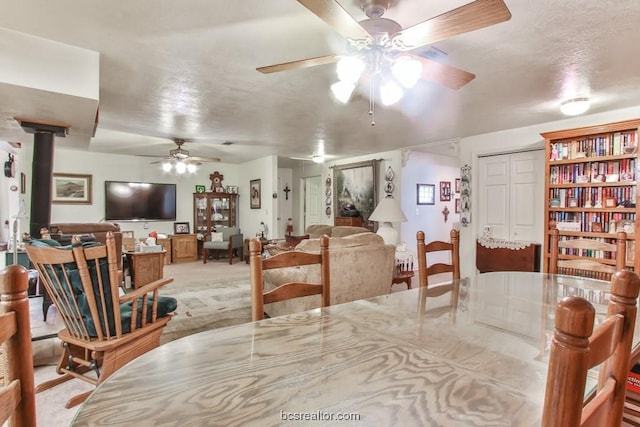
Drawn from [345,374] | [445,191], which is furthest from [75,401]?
[445,191]

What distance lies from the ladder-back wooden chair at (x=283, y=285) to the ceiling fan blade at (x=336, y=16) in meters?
0.94

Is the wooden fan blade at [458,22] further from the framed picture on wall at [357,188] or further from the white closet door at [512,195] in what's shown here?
the framed picture on wall at [357,188]

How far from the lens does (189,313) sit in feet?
11.8

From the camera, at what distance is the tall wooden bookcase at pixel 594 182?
3.38 metres

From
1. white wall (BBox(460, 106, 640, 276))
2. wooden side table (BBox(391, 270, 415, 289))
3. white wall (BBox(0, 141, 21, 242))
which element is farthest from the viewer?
white wall (BBox(0, 141, 21, 242))

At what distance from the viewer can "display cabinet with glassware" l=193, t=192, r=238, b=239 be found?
7.77 meters

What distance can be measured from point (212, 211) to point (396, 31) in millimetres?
6943

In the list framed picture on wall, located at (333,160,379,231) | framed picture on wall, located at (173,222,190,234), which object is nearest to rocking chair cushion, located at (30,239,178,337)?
framed picture on wall, located at (333,160,379,231)

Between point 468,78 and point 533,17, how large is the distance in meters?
0.44

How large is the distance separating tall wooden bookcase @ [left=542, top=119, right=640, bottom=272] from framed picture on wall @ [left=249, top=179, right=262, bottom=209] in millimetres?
5349

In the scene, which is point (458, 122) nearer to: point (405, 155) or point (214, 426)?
point (405, 155)

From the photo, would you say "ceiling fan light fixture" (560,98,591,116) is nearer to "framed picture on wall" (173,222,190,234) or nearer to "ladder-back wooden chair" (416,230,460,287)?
"ladder-back wooden chair" (416,230,460,287)

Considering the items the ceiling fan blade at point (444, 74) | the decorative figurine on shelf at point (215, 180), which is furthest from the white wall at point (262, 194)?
the ceiling fan blade at point (444, 74)

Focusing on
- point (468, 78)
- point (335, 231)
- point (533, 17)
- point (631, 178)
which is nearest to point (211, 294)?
point (335, 231)
